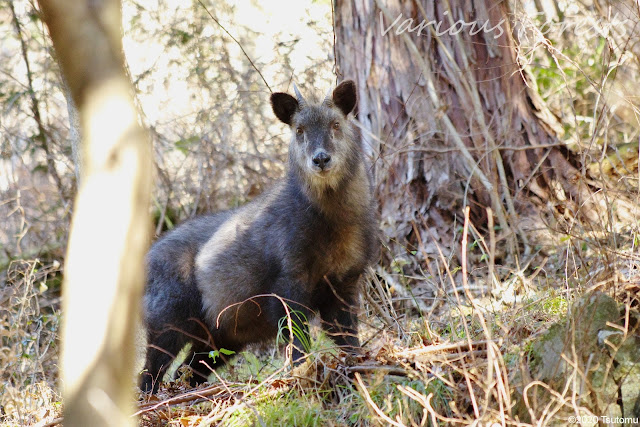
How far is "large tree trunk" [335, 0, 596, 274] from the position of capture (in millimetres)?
7551

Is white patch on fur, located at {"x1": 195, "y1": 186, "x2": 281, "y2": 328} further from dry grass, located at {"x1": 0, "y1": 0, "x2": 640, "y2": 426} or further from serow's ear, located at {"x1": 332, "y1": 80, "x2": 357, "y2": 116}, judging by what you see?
serow's ear, located at {"x1": 332, "y1": 80, "x2": 357, "y2": 116}

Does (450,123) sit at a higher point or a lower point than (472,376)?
higher

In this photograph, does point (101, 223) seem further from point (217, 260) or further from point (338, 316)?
point (217, 260)

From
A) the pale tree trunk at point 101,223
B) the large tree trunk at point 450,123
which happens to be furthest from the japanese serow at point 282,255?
the pale tree trunk at point 101,223

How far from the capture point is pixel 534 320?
4.73 metres

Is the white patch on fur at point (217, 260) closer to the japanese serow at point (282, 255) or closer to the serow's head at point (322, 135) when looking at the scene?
the japanese serow at point (282, 255)

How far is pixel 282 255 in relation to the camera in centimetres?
602

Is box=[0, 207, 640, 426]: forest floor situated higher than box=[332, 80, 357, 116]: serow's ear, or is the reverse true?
box=[332, 80, 357, 116]: serow's ear

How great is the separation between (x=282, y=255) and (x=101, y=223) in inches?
139

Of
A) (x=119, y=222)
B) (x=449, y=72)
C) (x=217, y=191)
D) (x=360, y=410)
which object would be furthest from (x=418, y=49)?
(x=119, y=222)

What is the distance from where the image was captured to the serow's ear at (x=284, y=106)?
21.3ft

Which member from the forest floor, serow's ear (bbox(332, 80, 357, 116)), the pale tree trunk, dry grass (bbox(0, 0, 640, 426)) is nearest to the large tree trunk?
dry grass (bbox(0, 0, 640, 426))

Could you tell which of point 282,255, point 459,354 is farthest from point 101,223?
point 282,255

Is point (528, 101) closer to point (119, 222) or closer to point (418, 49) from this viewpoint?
point (418, 49)
